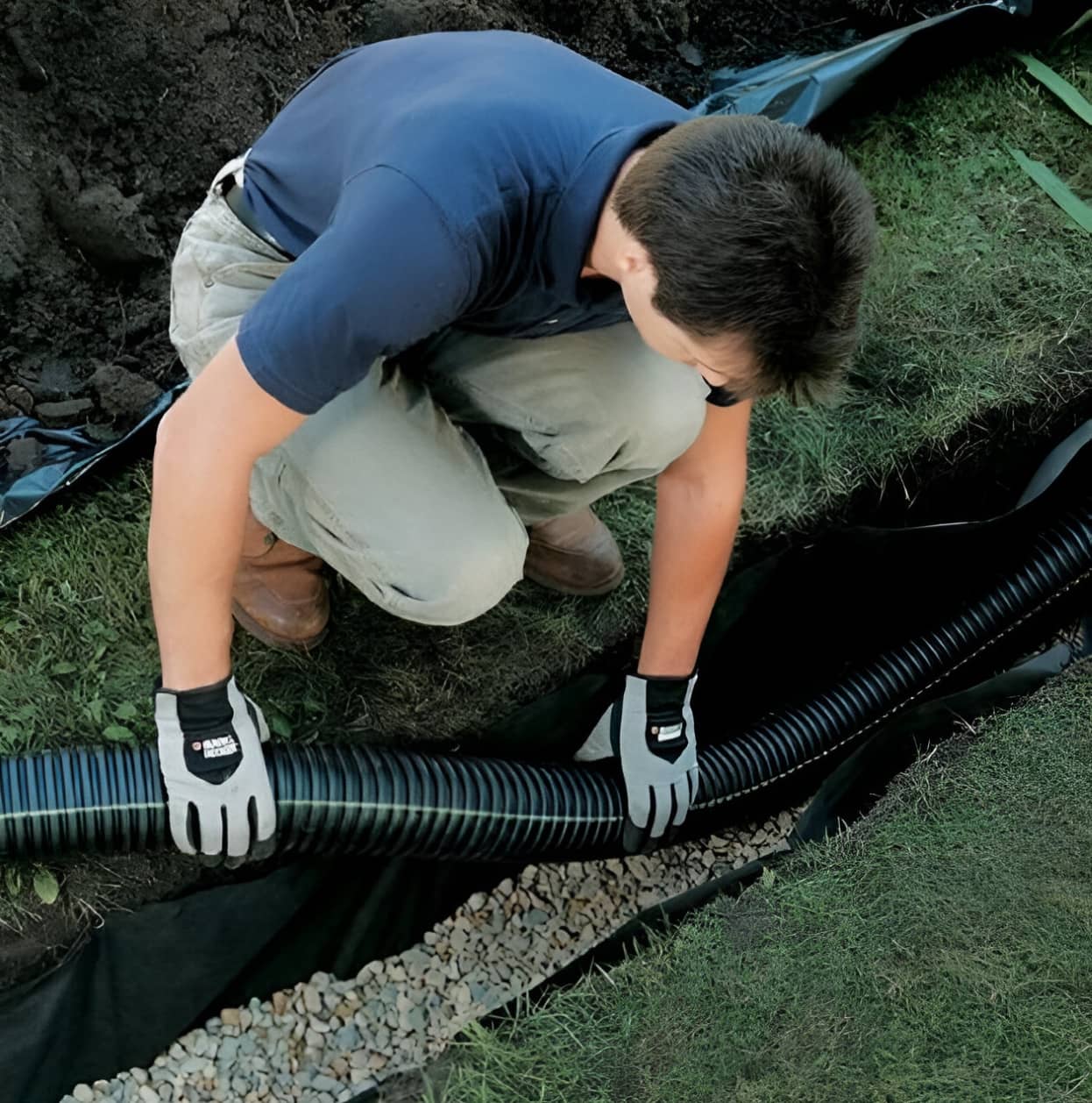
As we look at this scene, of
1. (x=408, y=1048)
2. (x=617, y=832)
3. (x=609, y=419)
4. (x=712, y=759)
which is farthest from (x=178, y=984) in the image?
(x=609, y=419)

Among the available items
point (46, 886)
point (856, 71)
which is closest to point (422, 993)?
point (46, 886)

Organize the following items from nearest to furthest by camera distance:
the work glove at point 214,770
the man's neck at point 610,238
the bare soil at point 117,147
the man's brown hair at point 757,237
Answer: the man's brown hair at point 757,237 → the man's neck at point 610,238 → the work glove at point 214,770 → the bare soil at point 117,147

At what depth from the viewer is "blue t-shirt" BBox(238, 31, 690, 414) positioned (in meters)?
1.41

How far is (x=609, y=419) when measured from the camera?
6.39ft

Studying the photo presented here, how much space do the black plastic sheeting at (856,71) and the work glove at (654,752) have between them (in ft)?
3.70

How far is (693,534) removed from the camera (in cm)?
207

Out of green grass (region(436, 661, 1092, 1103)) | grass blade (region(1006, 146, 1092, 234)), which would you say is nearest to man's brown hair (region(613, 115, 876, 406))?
green grass (region(436, 661, 1092, 1103))

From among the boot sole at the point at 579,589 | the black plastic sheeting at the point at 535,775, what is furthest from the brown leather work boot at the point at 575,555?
the black plastic sheeting at the point at 535,775

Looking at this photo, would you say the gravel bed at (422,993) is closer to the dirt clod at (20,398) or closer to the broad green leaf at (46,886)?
the broad green leaf at (46,886)

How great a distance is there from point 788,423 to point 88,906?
1.72 m

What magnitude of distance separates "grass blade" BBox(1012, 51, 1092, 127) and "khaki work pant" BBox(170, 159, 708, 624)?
6.01ft

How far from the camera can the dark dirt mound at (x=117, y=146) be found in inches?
102

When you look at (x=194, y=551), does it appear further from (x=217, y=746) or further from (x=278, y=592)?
(x=278, y=592)

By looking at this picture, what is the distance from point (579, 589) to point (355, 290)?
115 centimetres
